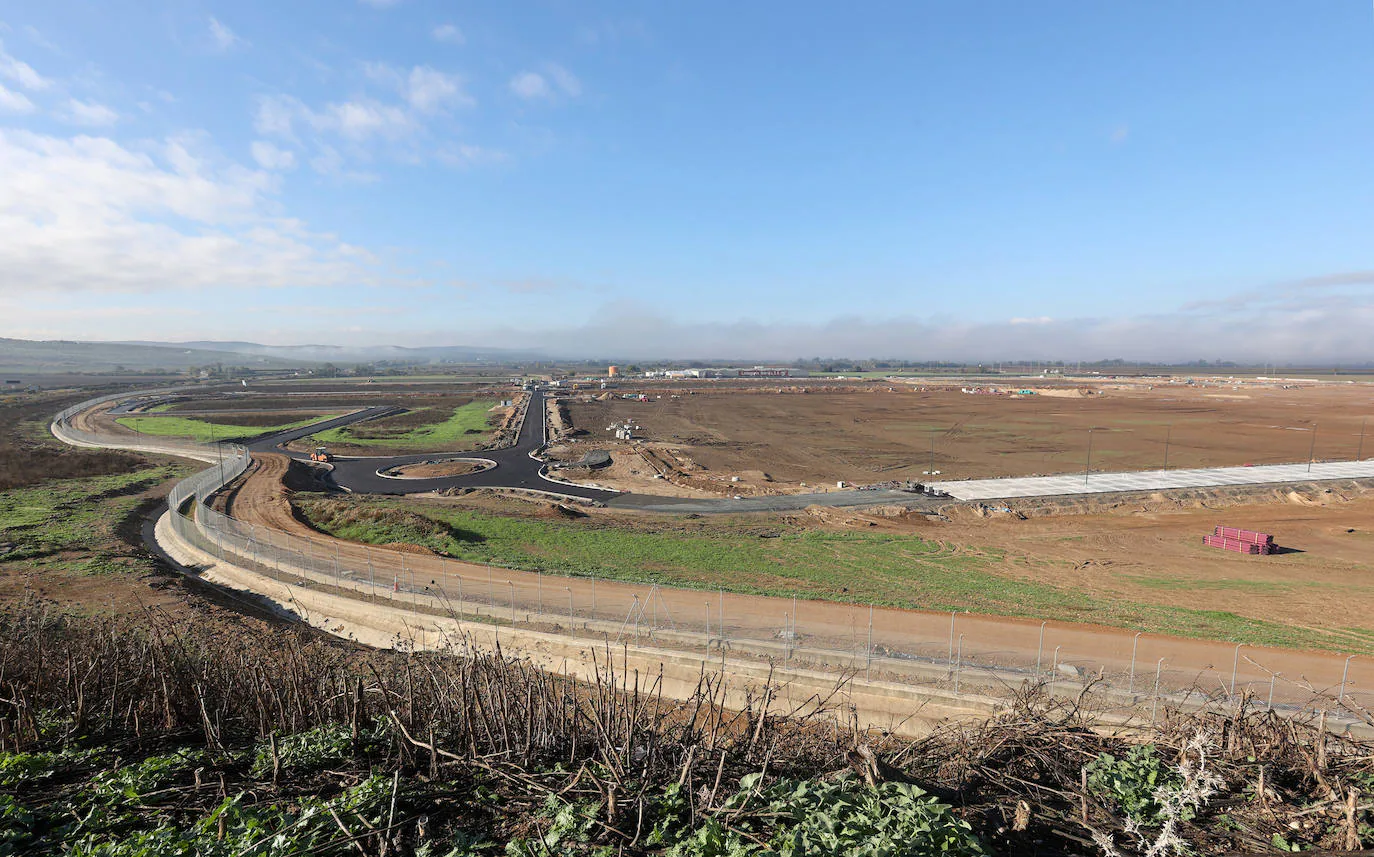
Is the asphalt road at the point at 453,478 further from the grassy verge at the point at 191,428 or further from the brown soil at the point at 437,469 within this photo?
the grassy verge at the point at 191,428

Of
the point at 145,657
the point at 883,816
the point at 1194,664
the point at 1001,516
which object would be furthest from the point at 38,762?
the point at 1001,516

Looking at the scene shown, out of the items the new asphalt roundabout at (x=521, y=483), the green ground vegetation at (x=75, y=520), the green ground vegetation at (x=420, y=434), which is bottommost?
the new asphalt roundabout at (x=521, y=483)

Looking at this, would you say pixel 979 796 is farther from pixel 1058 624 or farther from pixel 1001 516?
pixel 1001 516

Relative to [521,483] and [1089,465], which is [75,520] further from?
[1089,465]

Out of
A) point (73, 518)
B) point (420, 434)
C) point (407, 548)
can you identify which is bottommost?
point (407, 548)

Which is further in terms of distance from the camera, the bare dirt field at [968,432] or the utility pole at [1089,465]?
→ the bare dirt field at [968,432]

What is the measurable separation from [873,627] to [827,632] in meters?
1.96

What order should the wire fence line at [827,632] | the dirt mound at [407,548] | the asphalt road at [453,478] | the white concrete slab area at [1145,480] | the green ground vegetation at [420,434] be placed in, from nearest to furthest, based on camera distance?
1. the wire fence line at [827,632]
2. the dirt mound at [407,548]
3. the white concrete slab area at [1145,480]
4. the asphalt road at [453,478]
5. the green ground vegetation at [420,434]

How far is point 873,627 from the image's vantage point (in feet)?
74.9

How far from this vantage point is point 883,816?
17.0 feet

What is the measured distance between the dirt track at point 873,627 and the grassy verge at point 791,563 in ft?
6.08

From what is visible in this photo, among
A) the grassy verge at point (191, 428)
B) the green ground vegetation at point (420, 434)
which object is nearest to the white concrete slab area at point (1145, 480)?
the green ground vegetation at point (420, 434)

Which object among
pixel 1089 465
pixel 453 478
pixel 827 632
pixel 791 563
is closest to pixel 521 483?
pixel 453 478

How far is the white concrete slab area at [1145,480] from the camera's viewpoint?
52250mm
